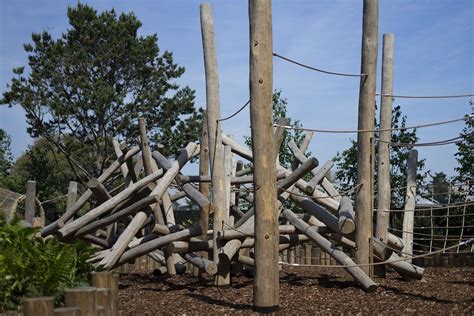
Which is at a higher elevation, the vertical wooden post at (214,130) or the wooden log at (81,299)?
the vertical wooden post at (214,130)

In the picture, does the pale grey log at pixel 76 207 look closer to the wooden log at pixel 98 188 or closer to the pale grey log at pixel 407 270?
the wooden log at pixel 98 188

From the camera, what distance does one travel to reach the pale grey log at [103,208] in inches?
347

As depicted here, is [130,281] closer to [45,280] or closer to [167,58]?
[45,280]

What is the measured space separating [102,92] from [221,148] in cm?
1727

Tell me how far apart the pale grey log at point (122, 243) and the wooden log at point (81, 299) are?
4.18 m

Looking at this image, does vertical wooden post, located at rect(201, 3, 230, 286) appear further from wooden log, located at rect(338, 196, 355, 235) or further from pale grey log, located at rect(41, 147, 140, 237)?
pale grey log, located at rect(41, 147, 140, 237)

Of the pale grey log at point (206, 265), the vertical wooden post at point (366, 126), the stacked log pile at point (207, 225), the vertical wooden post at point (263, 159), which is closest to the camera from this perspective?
the vertical wooden post at point (263, 159)

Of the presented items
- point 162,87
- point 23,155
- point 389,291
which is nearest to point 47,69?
point 162,87

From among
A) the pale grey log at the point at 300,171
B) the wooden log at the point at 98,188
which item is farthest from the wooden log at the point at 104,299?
the wooden log at the point at 98,188

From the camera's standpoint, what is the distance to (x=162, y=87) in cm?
2673

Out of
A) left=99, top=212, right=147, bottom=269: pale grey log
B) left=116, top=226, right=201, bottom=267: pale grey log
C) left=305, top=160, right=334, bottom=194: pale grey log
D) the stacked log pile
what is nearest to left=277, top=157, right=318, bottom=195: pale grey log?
the stacked log pile

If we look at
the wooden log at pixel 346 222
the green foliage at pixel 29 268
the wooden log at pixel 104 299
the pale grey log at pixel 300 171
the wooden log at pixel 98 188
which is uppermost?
the pale grey log at pixel 300 171

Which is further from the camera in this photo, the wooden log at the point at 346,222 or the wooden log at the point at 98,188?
the wooden log at the point at 98,188

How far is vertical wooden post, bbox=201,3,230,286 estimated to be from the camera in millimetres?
8305
